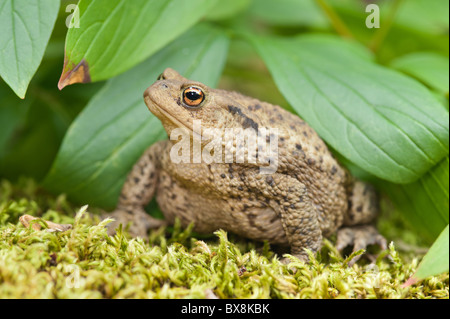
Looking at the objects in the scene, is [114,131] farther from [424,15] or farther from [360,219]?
[424,15]

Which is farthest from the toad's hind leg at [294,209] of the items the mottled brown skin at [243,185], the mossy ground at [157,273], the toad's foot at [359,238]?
the toad's foot at [359,238]

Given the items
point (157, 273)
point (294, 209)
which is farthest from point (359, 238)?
point (157, 273)

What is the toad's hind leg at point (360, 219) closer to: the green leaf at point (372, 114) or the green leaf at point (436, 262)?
the green leaf at point (372, 114)

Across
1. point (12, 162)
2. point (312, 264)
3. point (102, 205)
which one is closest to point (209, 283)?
point (312, 264)

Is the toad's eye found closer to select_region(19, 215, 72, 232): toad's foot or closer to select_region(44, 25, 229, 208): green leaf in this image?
select_region(44, 25, 229, 208): green leaf

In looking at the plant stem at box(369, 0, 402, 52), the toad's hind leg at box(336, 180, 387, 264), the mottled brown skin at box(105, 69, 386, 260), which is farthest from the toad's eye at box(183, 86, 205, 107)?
the plant stem at box(369, 0, 402, 52)
